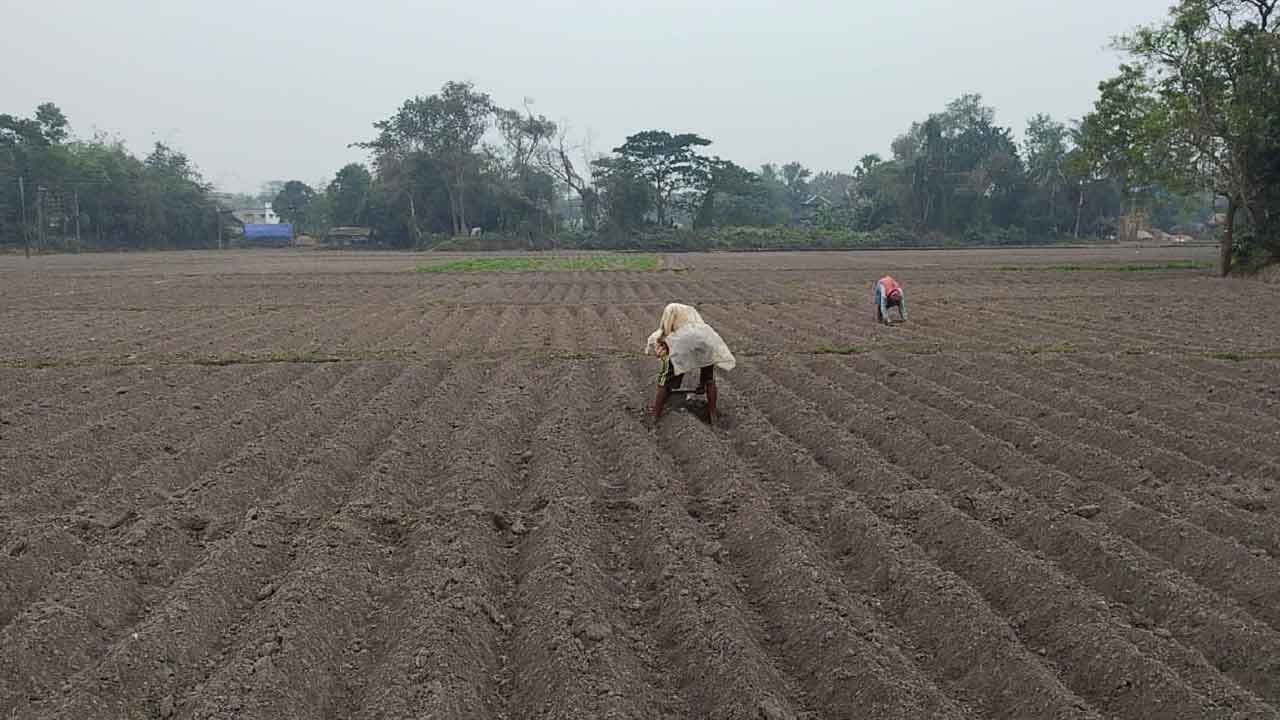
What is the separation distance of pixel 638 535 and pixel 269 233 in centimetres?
7451

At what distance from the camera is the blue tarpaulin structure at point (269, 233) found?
237ft

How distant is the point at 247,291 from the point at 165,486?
60.5ft

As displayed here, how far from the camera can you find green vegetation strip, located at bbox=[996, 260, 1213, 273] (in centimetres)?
2886

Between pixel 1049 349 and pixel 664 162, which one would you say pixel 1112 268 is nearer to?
pixel 1049 349

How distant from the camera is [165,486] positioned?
21.7 feet

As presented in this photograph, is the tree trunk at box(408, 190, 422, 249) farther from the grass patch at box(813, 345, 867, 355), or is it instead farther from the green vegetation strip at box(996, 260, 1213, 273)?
the grass patch at box(813, 345, 867, 355)

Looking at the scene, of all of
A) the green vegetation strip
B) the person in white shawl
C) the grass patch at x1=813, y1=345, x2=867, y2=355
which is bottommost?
the grass patch at x1=813, y1=345, x2=867, y2=355

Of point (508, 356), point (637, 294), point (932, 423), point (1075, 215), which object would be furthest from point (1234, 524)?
point (1075, 215)

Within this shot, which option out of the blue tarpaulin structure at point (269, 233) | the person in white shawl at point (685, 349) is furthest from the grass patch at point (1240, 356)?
the blue tarpaulin structure at point (269, 233)

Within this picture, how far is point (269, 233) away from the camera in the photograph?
240ft

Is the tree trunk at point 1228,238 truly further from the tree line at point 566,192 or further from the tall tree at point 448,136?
the tall tree at point 448,136

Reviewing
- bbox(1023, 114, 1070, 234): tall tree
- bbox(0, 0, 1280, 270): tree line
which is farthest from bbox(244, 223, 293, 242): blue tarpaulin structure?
bbox(1023, 114, 1070, 234): tall tree

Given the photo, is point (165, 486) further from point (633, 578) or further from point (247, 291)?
point (247, 291)

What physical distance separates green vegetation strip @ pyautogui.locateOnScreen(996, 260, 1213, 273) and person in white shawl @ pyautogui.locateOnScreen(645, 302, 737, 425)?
2491 cm
